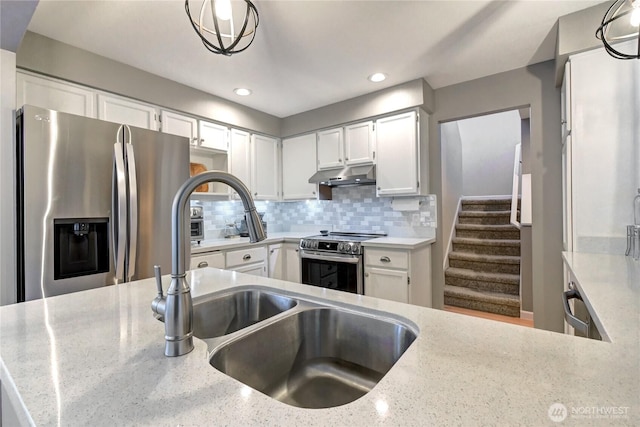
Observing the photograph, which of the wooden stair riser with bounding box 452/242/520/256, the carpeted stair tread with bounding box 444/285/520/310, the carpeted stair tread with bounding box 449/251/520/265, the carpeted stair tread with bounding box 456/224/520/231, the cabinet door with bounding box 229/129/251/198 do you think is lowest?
the carpeted stair tread with bounding box 444/285/520/310

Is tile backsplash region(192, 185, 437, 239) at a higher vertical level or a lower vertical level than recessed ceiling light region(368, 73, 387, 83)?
lower

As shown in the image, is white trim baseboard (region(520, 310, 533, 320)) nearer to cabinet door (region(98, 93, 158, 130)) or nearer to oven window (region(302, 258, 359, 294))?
oven window (region(302, 258, 359, 294))

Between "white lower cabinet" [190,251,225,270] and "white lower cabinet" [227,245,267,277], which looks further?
"white lower cabinet" [227,245,267,277]

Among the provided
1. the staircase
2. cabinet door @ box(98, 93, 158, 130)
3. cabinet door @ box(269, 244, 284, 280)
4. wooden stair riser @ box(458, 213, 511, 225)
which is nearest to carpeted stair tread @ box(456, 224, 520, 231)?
the staircase

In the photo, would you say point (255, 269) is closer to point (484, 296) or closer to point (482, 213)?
point (484, 296)

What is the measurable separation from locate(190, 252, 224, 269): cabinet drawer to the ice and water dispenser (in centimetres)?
83

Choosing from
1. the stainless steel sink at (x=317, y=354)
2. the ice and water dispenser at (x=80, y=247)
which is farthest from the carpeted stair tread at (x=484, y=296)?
the ice and water dispenser at (x=80, y=247)

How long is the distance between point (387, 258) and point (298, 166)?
1.70m

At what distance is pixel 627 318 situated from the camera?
0.82 meters

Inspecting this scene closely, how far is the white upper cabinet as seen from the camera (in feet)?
9.31

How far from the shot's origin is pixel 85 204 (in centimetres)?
171

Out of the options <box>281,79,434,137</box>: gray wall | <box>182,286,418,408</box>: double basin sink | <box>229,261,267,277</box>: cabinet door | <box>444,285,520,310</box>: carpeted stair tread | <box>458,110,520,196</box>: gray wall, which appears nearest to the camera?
<box>182,286,418,408</box>: double basin sink

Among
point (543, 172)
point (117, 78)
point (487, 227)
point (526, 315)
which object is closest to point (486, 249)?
point (487, 227)

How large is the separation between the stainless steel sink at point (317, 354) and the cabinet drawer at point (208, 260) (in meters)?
1.87
